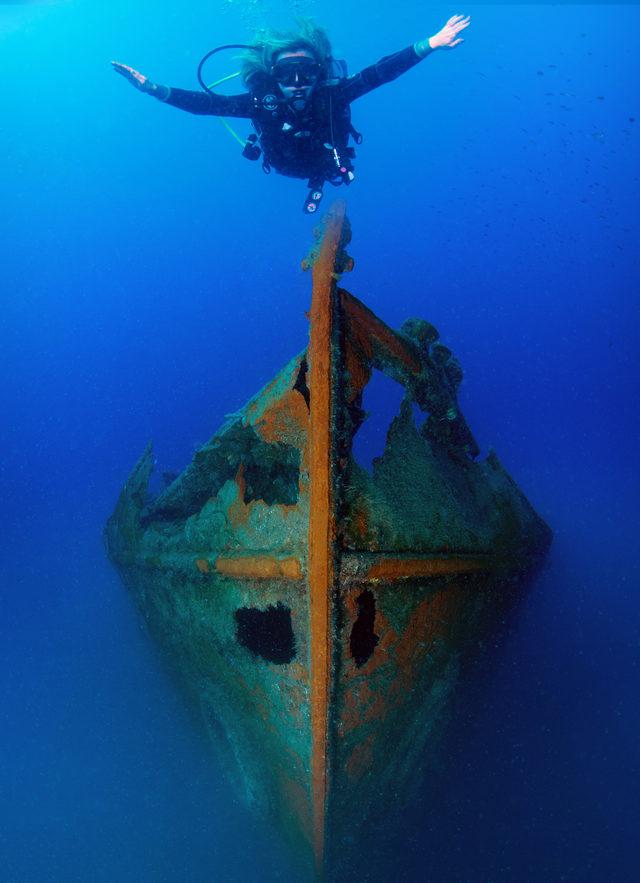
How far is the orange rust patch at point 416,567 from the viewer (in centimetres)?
232

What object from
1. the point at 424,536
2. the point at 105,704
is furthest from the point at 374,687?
the point at 105,704

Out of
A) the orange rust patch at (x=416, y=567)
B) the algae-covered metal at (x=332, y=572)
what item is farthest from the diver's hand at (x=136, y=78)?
the orange rust patch at (x=416, y=567)

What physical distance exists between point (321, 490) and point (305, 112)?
15.2ft

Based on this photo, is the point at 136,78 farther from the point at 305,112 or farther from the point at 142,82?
the point at 305,112

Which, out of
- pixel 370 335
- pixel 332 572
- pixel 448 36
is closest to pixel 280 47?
A: pixel 448 36

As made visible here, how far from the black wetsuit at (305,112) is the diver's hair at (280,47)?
155 mm

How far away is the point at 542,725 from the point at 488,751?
55cm

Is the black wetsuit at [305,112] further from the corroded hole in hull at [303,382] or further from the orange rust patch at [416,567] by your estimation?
the orange rust patch at [416,567]

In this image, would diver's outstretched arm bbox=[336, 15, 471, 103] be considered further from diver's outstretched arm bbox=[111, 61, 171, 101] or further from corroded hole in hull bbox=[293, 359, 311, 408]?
corroded hole in hull bbox=[293, 359, 311, 408]

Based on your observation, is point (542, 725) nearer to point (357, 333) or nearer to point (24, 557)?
point (357, 333)

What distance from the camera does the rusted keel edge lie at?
2.22 m

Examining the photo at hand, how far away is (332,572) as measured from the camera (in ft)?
7.23

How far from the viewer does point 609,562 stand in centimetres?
586

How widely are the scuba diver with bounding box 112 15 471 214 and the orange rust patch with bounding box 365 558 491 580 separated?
4552mm
